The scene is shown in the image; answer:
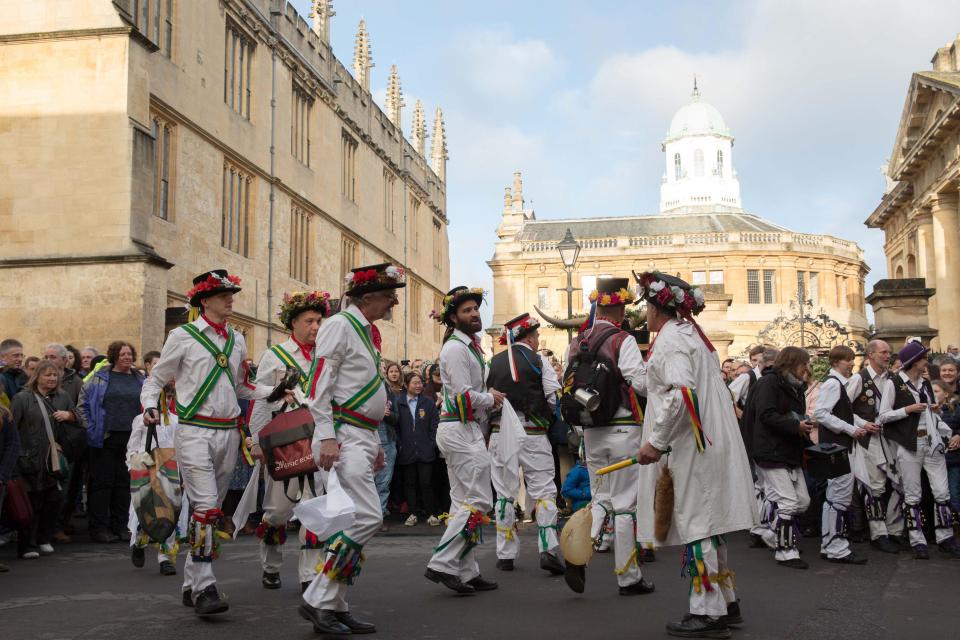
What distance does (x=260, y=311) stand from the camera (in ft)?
88.7

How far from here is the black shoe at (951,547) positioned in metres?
9.16

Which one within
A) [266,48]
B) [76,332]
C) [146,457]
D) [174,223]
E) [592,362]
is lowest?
[146,457]

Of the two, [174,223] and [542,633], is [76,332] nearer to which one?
[174,223]

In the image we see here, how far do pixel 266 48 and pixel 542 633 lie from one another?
2573 centimetres

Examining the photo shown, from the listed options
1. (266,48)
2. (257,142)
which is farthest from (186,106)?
(266,48)

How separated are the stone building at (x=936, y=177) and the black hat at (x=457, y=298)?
3011 cm

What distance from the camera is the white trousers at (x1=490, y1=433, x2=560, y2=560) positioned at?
812cm

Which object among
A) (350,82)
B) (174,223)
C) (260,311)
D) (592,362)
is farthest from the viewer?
(350,82)

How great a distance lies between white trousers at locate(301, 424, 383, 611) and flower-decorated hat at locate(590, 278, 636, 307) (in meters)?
2.77

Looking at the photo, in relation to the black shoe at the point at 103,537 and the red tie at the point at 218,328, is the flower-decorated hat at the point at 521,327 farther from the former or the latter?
the black shoe at the point at 103,537

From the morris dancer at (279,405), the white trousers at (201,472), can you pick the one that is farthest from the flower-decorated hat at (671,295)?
the white trousers at (201,472)

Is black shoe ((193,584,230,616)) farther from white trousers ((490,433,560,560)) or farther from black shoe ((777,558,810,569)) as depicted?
black shoe ((777,558,810,569))

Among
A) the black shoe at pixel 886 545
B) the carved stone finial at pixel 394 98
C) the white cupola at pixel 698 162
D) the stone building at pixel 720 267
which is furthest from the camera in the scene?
the white cupola at pixel 698 162

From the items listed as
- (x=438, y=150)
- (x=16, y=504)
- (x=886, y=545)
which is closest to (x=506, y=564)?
(x=886, y=545)
